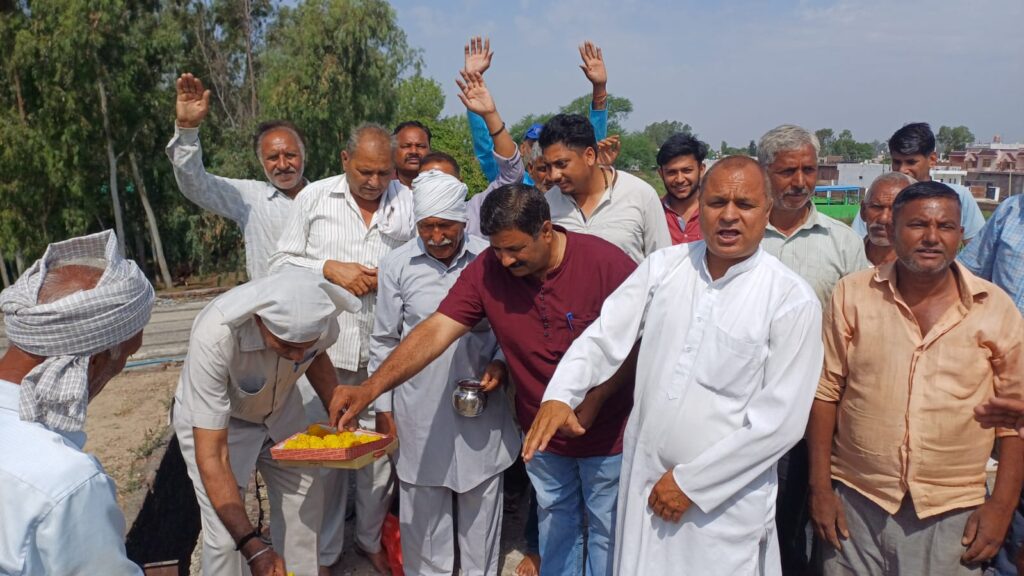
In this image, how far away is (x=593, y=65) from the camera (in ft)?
17.1

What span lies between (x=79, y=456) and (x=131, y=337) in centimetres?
43

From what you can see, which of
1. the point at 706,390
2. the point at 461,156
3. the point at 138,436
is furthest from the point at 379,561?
the point at 461,156

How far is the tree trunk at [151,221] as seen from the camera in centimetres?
1956

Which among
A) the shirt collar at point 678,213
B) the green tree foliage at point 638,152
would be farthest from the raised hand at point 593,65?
the green tree foliage at point 638,152

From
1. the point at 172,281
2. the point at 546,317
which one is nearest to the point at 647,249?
the point at 546,317

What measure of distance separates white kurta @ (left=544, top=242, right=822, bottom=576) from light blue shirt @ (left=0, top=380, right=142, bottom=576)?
56.3 inches

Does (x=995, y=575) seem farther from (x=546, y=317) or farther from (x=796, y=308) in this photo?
(x=546, y=317)

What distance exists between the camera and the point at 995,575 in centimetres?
304

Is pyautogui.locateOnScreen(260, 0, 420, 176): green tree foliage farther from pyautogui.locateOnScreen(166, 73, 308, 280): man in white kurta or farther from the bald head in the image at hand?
the bald head

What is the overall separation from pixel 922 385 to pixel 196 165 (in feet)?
13.2

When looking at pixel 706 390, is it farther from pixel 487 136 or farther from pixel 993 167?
pixel 993 167

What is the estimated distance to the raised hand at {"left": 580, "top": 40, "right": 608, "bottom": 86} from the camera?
204 inches

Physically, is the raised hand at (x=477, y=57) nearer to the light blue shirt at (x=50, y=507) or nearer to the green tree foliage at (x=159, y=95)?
the light blue shirt at (x=50, y=507)

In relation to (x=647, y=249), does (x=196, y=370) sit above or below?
below
